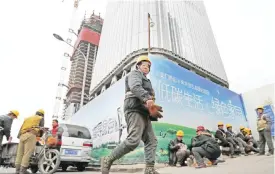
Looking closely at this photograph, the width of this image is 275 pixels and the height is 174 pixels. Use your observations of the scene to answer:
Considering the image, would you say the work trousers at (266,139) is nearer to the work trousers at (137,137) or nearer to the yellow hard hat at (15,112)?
the work trousers at (137,137)

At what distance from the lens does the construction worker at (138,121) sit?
7.77 feet

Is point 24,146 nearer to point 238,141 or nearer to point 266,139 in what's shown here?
point 266,139

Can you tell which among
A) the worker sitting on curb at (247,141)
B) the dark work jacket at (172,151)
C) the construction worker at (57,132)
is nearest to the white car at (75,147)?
the construction worker at (57,132)

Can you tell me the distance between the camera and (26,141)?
4.67 m

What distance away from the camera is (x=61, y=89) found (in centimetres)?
3459

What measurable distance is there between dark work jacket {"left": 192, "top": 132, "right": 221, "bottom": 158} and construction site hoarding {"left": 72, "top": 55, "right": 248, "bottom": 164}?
2.03m

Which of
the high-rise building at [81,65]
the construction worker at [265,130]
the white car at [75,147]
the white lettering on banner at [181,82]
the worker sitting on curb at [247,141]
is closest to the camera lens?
the construction worker at [265,130]

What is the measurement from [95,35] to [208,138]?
34.1m

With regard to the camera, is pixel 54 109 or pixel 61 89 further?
pixel 61 89

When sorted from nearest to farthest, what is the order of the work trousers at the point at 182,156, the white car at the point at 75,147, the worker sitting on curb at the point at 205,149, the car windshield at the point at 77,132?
the worker sitting on curb at the point at 205,149 < the work trousers at the point at 182,156 < the white car at the point at 75,147 < the car windshield at the point at 77,132

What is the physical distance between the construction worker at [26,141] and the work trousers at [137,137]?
10.0ft

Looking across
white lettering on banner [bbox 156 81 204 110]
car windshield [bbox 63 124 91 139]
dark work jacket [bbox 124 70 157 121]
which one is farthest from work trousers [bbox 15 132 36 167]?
white lettering on banner [bbox 156 81 204 110]

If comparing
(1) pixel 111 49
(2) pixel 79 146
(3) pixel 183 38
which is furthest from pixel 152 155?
(1) pixel 111 49

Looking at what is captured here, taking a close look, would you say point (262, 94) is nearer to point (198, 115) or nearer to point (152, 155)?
point (198, 115)
